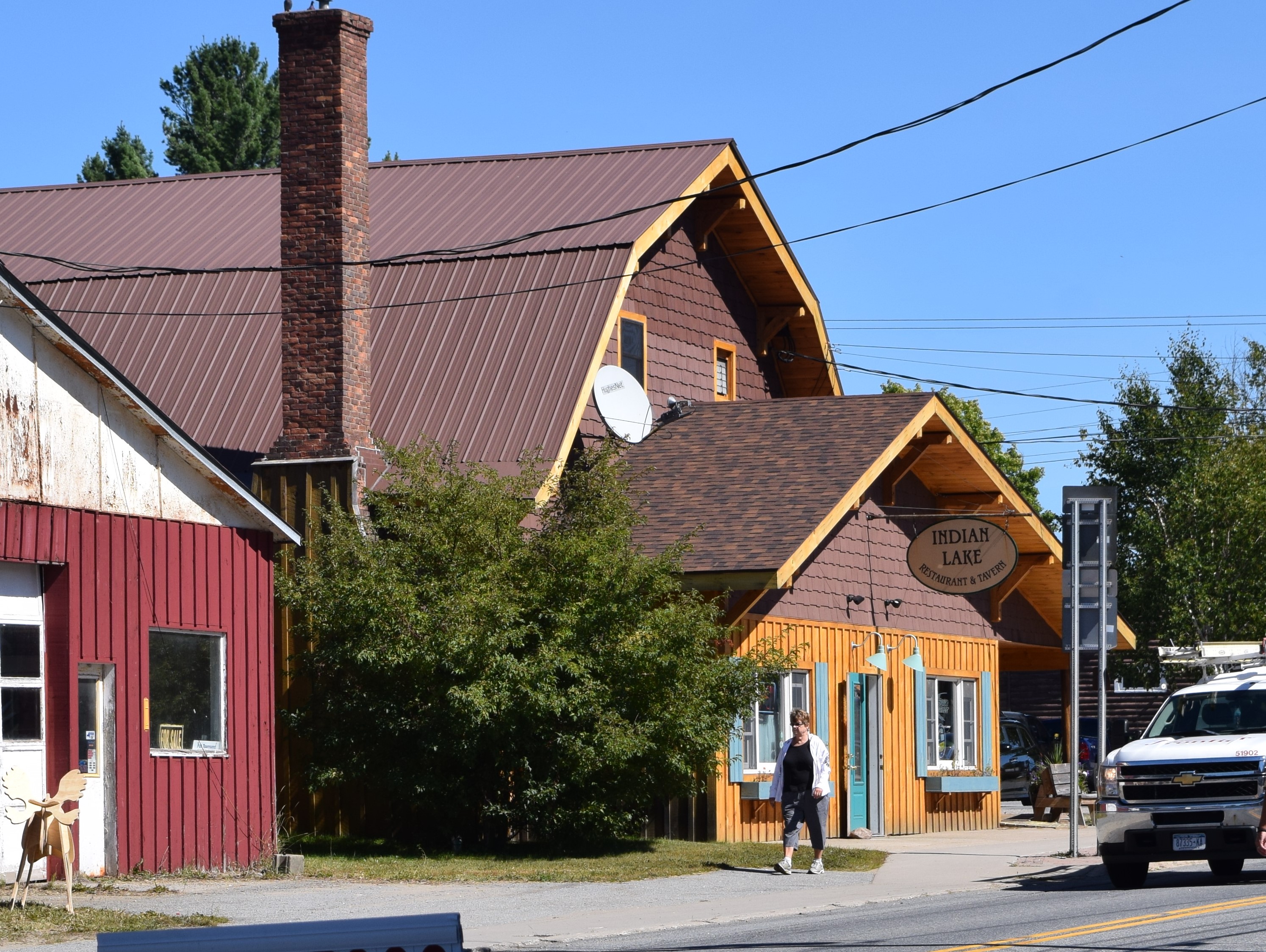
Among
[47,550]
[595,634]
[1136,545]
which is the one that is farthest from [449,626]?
[1136,545]

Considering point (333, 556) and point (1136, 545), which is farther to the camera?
point (1136, 545)

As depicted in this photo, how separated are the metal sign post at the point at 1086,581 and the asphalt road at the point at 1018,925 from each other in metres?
3.15

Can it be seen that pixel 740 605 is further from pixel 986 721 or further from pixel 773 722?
pixel 986 721

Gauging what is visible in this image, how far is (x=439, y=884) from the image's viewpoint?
56.0 feet

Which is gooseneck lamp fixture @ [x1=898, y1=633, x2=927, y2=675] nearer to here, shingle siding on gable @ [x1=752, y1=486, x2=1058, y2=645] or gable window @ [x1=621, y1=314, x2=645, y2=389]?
shingle siding on gable @ [x1=752, y1=486, x2=1058, y2=645]

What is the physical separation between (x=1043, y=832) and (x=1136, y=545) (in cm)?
1851

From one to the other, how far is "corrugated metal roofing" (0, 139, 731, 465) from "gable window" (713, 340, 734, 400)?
118 inches

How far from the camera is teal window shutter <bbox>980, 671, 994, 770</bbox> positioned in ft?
93.5

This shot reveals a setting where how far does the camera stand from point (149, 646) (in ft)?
58.2

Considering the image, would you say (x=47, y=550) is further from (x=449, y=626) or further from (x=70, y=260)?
(x=70, y=260)

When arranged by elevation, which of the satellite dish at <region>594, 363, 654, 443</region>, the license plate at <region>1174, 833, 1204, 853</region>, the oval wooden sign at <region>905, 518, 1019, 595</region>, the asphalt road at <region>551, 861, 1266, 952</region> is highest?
the satellite dish at <region>594, 363, 654, 443</region>

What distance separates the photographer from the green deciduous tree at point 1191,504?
39750mm

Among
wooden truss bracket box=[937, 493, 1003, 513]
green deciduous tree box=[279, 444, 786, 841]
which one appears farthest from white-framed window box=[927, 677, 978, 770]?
green deciduous tree box=[279, 444, 786, 841]

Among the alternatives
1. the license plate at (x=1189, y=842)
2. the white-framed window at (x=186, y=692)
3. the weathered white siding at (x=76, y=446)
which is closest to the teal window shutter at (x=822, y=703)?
the license plate at (x=1189, y=842)
